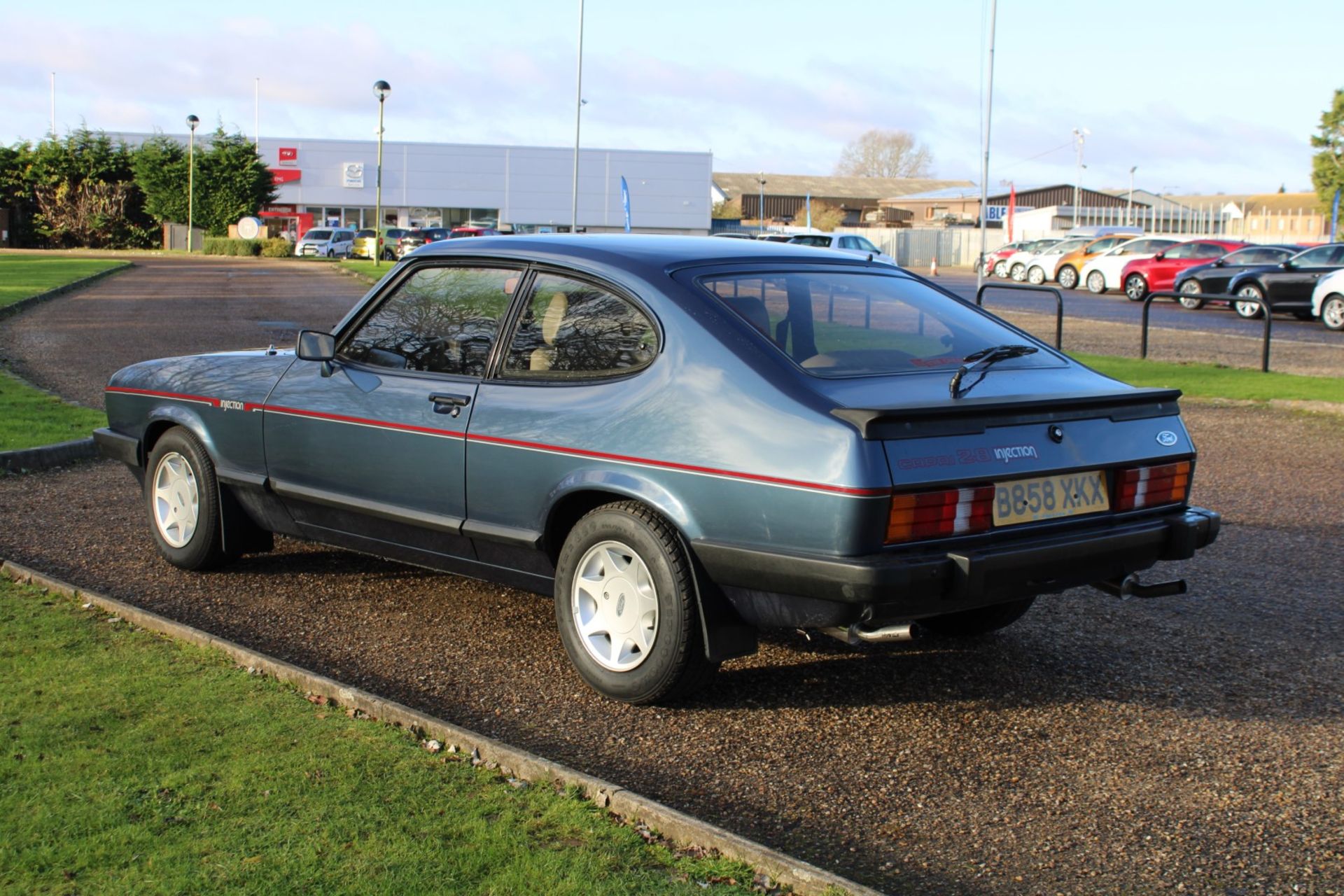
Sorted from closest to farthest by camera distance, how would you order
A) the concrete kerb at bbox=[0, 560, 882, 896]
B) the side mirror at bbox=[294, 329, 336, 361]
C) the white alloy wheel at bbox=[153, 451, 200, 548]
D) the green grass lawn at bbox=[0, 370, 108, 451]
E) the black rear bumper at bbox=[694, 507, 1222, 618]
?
the concrete kerb at bbox=[0, 560, 882, 896] → the black rear bumper at bbox=[694, 507, 1222, 618] → the side mirror at bbox=[294, 329, 336, 361] → the white alloy wheel at bbox=[153, 451, 200, 548] → the green grass lawn at bbox=[0, 370, 108, 451]

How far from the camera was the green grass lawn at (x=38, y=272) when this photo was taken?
2655cm

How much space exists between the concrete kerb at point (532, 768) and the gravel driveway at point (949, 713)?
20 centimetres

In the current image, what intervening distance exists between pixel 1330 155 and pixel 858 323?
6338 centimetres

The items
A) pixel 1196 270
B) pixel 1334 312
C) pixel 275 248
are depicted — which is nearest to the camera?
pixel 1334 312

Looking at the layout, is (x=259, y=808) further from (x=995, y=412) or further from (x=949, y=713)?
(x=995, y=412)

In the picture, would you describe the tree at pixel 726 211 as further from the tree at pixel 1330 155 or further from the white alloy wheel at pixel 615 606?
the white alloy wheel at pixel 615 606

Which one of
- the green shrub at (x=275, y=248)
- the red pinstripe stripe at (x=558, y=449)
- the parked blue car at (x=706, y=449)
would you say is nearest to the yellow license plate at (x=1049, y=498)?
the parked blue car at (x=706, y=449)

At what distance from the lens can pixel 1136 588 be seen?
4.56 meters

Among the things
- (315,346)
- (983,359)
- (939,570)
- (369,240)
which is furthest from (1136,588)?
(369,240)

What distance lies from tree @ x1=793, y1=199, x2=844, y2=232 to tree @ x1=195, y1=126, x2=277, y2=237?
138 feet

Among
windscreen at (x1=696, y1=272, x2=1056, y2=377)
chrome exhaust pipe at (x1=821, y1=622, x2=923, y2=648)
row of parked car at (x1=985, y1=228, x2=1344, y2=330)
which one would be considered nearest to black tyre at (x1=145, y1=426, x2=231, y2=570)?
windscreen at (x1=696, y1=272, x2=1056, y2=377)

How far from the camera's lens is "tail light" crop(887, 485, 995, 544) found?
387 centimetres

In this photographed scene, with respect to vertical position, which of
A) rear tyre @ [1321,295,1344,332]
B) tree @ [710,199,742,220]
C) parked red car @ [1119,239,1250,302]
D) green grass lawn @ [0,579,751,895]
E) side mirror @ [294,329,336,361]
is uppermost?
tree @ [710,199,742,220]

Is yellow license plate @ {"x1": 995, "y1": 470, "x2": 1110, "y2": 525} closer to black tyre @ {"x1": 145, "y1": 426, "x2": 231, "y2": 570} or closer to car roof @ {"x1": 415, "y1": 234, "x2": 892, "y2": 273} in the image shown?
car roof @ {"x1": 415, "y1": 234, "x2": 892, "y2": 273}
